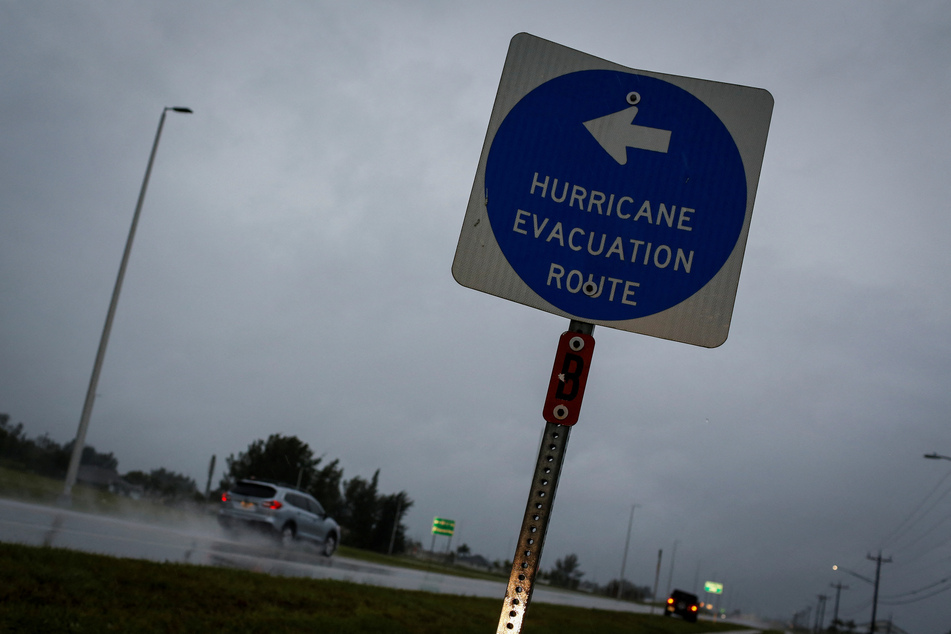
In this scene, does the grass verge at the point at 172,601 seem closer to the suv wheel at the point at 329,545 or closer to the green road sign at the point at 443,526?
the suv wheel at the point at 329,545

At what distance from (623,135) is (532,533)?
3.82 ft

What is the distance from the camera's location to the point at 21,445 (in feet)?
95.3

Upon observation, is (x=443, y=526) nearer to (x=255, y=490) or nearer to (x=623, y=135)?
(x=255, y=490)

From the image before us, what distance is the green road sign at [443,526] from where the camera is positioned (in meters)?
53.5

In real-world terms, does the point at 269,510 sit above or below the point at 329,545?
above

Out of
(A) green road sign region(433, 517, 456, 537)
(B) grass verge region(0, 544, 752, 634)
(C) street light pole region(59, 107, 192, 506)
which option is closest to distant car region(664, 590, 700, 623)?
(A) green road sign region(433, 517, 456, 537)

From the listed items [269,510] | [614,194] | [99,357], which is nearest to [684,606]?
[269,510]

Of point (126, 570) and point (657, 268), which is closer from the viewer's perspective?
point (657, 268)

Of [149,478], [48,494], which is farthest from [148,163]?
[149,478]

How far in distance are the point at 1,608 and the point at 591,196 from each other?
4.65m

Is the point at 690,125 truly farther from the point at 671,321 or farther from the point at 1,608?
the point at 1,608

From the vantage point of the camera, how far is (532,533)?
1.88 meters

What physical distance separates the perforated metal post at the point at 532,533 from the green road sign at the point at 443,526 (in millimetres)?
53349

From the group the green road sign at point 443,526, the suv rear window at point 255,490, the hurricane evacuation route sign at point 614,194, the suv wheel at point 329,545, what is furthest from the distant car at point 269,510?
the green road sign at point 443,526
